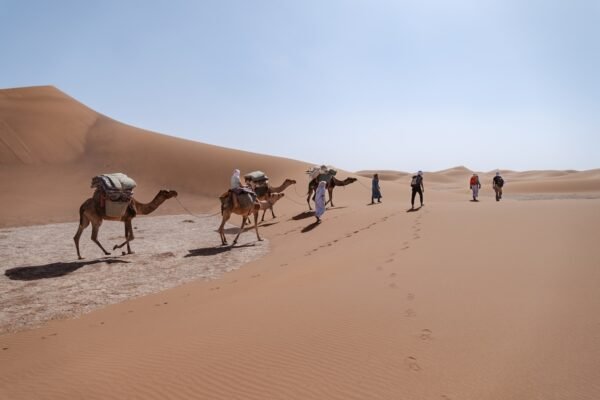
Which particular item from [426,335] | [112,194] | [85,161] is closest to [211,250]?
[112,194]

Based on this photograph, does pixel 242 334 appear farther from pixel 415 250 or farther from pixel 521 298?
pixel 415 250

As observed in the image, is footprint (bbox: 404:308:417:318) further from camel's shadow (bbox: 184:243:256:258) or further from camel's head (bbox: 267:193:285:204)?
camel's head (bbox: 267:193:285:204)

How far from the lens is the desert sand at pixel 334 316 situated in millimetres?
3391

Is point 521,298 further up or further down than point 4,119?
further down

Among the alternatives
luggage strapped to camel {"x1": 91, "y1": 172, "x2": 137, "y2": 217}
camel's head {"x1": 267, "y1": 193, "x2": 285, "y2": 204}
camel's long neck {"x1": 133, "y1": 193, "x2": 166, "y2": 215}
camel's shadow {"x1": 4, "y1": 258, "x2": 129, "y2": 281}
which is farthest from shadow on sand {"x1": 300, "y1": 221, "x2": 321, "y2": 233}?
camel's shadow {"x1": 4, "y1": 258, "x2": 129, "y2": 281}

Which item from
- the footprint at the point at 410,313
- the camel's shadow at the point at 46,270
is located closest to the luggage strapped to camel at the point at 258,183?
the camel's shadow at the point at 46,270

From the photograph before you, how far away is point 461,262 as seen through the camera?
7285mm

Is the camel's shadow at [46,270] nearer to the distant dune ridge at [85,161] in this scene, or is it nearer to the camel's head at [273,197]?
the camel's head at [273,197]

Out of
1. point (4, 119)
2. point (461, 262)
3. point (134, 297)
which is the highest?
point (4, 119)

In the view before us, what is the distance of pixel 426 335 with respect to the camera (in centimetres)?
417

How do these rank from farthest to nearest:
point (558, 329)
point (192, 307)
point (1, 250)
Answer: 1. point (1, 250)
2. point (192, 307)
3. point (558, 329)

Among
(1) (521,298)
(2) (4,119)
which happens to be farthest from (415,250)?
(2) (4,119)

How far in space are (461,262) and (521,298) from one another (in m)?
2.17

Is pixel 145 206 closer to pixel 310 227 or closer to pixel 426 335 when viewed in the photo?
pixel 310 227
